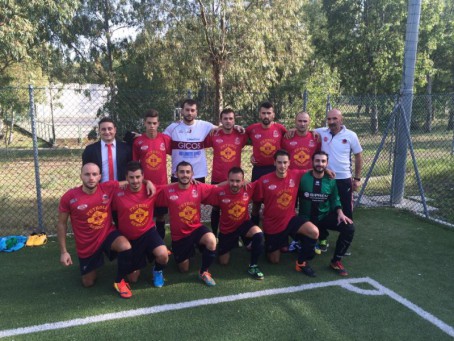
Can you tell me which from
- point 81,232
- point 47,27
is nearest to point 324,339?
point 81,232

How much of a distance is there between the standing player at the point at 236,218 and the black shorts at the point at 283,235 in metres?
0.28

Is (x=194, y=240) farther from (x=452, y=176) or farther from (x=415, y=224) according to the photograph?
(x=452, y=176)

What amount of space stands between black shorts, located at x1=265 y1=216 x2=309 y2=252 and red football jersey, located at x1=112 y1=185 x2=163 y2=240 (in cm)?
159

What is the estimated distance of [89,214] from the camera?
412cm

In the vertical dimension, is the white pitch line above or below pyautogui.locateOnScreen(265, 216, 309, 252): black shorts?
below

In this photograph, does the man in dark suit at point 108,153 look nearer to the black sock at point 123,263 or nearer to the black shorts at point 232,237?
the black sock at point 123,263

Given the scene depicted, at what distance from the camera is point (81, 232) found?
4180 mm

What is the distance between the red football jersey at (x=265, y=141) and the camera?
17.3ft

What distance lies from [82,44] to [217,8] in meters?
10.1

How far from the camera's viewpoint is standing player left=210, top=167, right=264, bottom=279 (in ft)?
14.8

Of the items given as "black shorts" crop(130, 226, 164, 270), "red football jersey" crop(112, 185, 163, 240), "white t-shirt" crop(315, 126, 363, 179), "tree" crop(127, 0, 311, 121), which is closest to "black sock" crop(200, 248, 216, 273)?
"black shorts" crop(130, 226, 164, 270)

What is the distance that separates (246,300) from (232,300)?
0.49ft

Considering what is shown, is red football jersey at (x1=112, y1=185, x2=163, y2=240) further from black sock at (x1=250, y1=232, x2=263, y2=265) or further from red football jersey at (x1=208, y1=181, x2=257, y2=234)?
black sock at (x1=250, y1=232, x2=263, y2=265)

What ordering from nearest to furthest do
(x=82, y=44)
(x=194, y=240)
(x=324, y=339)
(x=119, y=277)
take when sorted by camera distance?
(x=324, y=339), (x=119, y=277), (x=194, y=240), (x=82, y=44)
